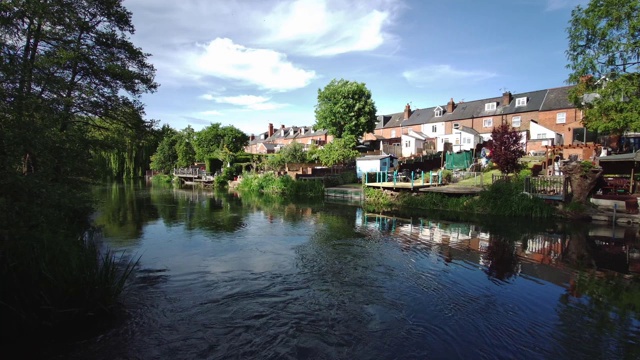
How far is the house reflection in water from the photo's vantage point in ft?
37.0

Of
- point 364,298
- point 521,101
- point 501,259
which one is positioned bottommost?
point 364,298

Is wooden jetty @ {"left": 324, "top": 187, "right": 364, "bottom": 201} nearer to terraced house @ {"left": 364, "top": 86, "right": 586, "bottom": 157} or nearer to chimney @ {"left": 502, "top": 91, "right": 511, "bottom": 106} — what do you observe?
terraced house @ {"left": 364, "top": 86, "right": 586, "bottom": 157}

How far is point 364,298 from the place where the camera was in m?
8.58

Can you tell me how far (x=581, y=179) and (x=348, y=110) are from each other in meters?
31.3

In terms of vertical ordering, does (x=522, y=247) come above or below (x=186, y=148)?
below

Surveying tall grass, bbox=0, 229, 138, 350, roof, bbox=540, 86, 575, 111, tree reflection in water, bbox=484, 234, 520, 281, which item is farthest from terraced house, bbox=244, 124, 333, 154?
tall grass, bbox=0, 229, 138, 350

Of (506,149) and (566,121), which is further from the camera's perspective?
(566,121)

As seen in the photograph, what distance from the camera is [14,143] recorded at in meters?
6.33

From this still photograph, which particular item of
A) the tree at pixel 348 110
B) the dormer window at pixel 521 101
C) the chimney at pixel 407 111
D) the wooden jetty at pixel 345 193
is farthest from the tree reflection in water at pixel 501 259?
the chimney at pixel 407 111

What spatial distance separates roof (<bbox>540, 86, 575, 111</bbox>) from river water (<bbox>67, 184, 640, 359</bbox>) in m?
30.0

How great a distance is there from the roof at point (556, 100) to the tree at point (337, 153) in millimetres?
23076

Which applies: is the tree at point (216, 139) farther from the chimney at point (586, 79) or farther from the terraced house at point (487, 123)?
the chimney at point (586, 79)

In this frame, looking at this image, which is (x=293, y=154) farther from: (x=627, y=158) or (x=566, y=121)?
(x=627, y=158)

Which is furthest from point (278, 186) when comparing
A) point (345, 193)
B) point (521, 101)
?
point (521, 101)
